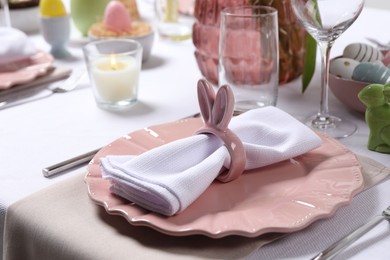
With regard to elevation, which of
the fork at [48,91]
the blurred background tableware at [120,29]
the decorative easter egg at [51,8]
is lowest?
the fork at [48,91]

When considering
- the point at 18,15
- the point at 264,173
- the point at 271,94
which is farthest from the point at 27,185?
the point at 18,15

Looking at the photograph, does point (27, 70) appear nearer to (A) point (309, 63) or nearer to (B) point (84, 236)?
(A) point (309, 63)

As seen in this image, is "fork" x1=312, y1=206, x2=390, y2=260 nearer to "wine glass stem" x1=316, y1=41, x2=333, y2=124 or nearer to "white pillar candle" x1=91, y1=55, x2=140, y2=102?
"wine glass stem" x1=316, y1=41, x2=333, y2=124

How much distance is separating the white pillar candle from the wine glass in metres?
0.30

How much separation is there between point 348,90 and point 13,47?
614 mm

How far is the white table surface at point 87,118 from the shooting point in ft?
2.83

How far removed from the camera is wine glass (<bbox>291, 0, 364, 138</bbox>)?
907 millimetres

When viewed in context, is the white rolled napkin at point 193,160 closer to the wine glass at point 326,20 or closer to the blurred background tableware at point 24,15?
the wine glass at point 326,20

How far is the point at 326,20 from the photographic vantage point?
36.1 inches

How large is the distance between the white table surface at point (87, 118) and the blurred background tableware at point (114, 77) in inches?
0.8

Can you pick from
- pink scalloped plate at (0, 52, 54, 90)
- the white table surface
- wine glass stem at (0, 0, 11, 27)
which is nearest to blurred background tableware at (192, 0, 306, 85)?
the white table surface

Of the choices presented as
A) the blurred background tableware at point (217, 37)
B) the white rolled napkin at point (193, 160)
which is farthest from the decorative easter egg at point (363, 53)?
the white rolled napkin at point (193, 160)

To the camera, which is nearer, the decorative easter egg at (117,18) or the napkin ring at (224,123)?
the napkin ring at (224,123)

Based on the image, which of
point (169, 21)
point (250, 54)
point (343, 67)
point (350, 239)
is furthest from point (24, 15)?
point (350, 239)
